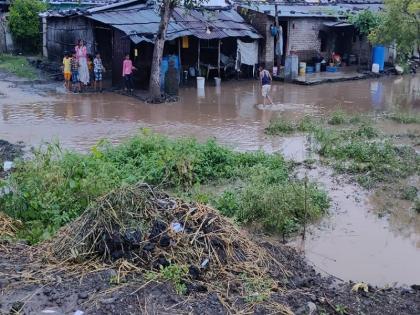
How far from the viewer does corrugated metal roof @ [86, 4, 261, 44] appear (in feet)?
65.9

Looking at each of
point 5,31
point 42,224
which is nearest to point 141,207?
point 42,224

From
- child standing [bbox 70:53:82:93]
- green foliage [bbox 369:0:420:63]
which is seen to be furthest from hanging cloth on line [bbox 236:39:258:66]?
child standing [bbox 70:53:82:93]

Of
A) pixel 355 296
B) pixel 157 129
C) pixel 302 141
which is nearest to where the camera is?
pixel 355 296

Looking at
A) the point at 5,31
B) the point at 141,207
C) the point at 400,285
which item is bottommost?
the point at 400,285

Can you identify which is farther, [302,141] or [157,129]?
[157,129]

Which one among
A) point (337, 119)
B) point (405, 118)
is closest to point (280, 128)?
point (337, 119)

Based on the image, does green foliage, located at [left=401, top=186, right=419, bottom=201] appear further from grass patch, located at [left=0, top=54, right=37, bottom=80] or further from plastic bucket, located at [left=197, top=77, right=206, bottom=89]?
grass patch, located at [left=0, top=54, right=37, bottom=80]

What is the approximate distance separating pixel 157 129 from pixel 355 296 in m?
9.54

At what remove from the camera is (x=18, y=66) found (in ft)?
82.3

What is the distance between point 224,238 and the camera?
6082 mm

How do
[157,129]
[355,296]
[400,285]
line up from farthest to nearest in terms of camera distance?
1. [157,129]
2. [400,285]
3. [355,296]

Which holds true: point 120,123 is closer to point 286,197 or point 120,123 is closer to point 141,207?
point 286,197

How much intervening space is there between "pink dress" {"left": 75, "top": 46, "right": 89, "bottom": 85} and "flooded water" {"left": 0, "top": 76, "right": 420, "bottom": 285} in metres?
1.04

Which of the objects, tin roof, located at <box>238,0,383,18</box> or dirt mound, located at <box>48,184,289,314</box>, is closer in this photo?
dirt mound, located at <box>48,184,289,314</box>
